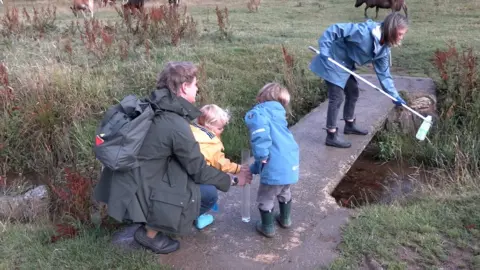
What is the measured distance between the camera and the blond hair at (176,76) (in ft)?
10.4

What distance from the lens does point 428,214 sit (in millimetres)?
3721

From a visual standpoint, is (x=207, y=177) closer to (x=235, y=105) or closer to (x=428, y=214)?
(x=428, y=214)

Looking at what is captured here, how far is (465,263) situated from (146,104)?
2283 millimetres

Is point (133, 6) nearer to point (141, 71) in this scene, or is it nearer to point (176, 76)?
point (141, 71)

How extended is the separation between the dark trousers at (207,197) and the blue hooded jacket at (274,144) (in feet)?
1.28

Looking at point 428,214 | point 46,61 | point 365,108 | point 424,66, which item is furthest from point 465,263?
point 46,61

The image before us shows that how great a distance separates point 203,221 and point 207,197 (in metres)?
0.24

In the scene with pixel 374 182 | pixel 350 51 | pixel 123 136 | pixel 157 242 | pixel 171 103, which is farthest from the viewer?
pixel 374 182

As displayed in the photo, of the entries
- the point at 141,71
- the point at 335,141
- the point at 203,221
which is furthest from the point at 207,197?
the point at 141,71

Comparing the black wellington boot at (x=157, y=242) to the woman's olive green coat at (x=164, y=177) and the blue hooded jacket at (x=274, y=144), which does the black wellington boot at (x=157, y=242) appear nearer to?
the woman's olive green coat at (x=164, y=177)

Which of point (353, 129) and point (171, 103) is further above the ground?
point (171, 103)

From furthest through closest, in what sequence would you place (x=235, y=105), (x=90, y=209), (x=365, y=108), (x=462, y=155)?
1. (x=235, y=105)
2. (x=365, y=108)
3. (x=462, y=155)
4. (x=90, y=209)

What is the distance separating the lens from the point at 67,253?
3412 millimetres

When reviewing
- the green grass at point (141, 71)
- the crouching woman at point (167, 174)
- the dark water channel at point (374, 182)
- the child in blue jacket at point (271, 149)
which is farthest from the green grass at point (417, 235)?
the green grass at point (141, 71)
